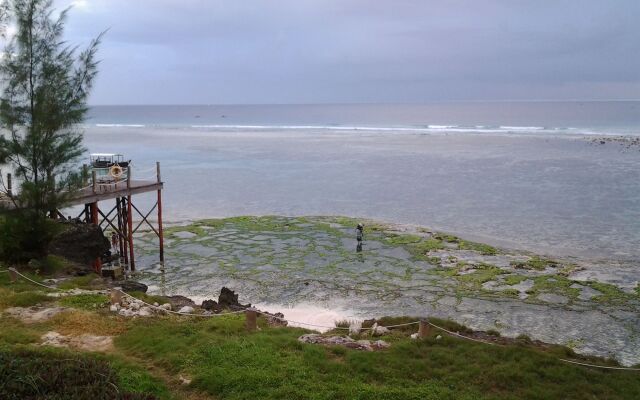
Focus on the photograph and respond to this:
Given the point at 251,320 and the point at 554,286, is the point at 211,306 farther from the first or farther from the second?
the point at 554,286

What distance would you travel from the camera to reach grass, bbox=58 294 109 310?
13.1m

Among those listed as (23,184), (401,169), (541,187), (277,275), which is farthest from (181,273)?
(401,169)

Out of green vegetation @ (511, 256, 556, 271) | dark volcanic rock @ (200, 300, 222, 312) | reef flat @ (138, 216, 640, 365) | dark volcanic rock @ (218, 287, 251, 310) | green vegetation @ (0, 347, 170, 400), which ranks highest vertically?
green vegetation @ (0, 347, 170, 400)

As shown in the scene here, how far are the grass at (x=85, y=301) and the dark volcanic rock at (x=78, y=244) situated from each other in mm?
5888

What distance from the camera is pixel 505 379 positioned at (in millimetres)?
9570

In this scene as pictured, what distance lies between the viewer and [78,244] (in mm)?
19703

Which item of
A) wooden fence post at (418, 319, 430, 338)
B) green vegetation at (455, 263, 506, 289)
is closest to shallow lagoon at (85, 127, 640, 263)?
green vegetation at (455, 263, 506, 289)

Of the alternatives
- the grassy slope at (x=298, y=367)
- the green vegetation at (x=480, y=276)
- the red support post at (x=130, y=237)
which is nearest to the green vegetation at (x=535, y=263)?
the green vegetation at (x=480, y=276)

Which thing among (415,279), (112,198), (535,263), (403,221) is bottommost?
(415,279)

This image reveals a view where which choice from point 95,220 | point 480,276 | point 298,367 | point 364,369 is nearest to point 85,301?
point 298,367

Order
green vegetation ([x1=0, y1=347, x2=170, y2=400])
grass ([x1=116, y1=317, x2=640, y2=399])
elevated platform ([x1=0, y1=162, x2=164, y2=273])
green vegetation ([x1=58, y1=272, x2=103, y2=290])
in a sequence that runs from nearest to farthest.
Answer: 1. green vegetation ([x1=0, y1=347, x2=170, y2=400])
2. grass ([x1=116, y1=317, x2=640, y2=399])
3. green vegetation ([x1=58, y1=272, x2=103, y2=290])
4. elevated platform ([x1=0, y1=162, x2=164, y2=273])

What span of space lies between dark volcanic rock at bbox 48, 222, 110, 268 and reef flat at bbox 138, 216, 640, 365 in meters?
2.42

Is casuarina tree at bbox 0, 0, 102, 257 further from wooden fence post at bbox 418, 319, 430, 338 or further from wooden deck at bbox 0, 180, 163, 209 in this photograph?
wooden fence post at bbox 418, 319, 430, 338

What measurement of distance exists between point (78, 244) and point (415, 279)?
512 inches
